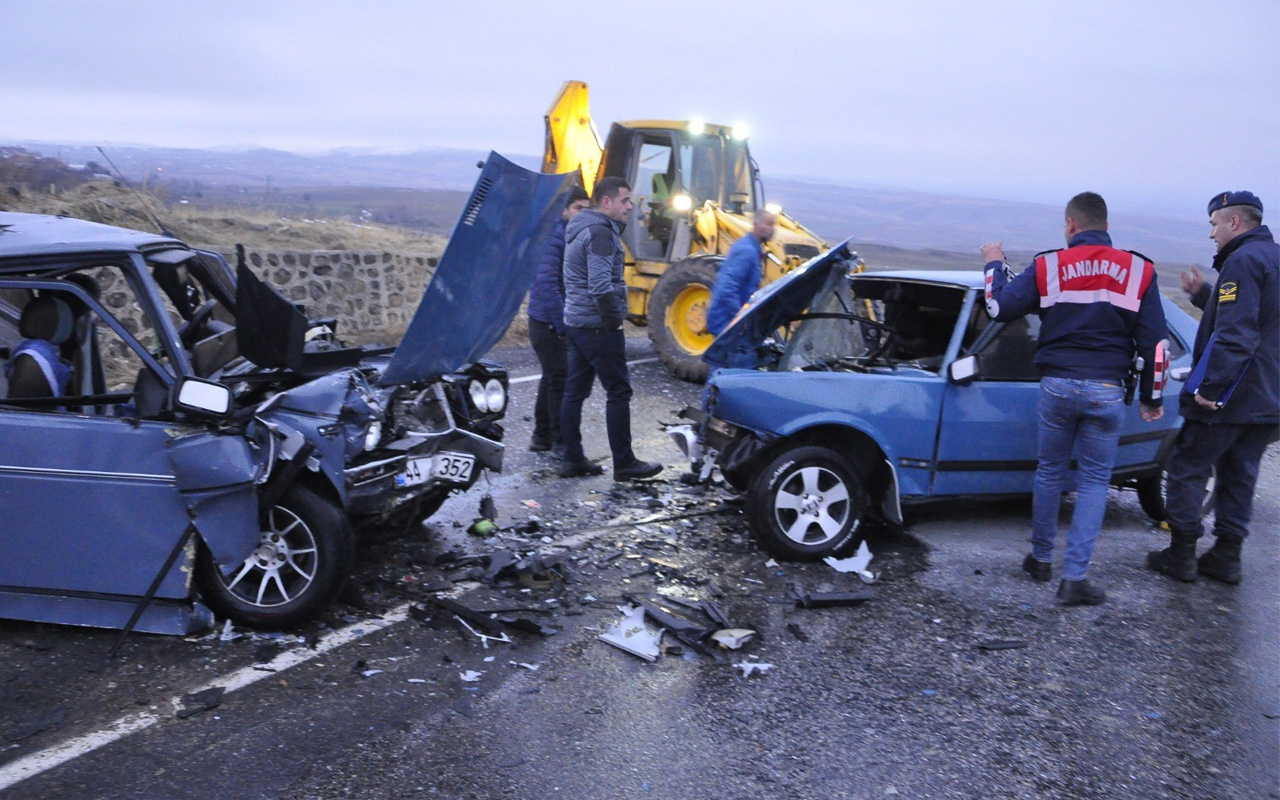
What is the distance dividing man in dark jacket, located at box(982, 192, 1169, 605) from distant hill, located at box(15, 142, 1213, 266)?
16.7 metres

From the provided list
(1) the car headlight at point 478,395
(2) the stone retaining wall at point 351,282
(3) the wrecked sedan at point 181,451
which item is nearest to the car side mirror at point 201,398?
(3) the wrecked sedan at point 181,451

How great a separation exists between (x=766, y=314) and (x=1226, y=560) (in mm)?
2945

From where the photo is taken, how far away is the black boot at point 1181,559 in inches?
205

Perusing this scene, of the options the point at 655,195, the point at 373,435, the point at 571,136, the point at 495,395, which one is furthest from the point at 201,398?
the point at 655,195

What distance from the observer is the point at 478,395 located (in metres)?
5.39

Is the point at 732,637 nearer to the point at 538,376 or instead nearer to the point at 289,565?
the point at 289,565

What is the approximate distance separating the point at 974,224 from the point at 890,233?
877cm

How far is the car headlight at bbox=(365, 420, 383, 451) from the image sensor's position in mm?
4414

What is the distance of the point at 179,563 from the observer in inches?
159

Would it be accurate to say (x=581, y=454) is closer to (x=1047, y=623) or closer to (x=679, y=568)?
(x=679, y=568)

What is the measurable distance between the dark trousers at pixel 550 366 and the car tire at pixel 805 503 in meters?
2.50

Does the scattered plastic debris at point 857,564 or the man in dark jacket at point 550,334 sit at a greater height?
the man in dark jacket at point 550,334

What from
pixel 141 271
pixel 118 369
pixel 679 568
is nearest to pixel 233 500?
pixel 141 271

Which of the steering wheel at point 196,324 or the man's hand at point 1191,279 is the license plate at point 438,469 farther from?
the man's hand at point 1191,279
